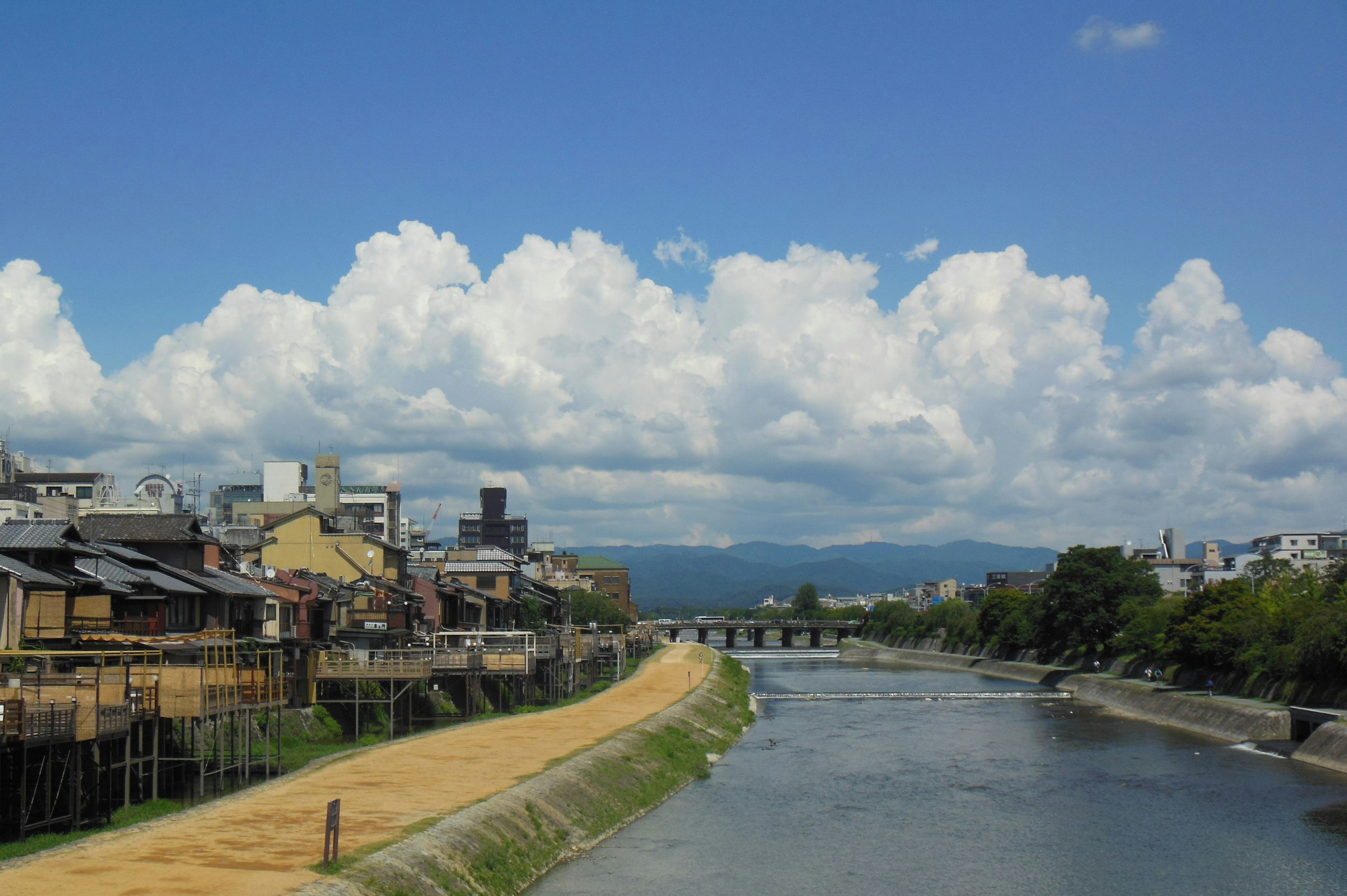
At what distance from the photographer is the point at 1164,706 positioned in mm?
70500

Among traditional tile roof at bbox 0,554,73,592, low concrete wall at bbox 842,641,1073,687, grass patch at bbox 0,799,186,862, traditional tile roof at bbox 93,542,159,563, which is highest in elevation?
traditional tile roof at bbox 93,542,159,563

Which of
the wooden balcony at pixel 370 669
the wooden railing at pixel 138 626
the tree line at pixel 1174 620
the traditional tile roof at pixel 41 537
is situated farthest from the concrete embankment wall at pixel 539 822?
the tree line at pixel 1174 620

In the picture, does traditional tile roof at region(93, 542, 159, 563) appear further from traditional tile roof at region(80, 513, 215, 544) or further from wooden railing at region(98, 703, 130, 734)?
wooden railing at region(98, 703, 130, 734)

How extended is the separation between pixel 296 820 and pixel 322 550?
4772 cm

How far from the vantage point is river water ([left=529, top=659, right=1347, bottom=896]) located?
29.7m

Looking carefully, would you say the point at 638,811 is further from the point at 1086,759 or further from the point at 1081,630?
the point at 1081,630

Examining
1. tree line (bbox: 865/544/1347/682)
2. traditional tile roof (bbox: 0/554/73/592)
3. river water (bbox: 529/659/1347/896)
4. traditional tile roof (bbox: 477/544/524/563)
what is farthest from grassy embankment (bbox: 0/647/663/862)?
tree line (bbox: 865/544/1347/682)

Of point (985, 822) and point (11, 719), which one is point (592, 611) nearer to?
point (985, 822)

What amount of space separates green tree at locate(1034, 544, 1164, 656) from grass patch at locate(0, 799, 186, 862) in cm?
8713

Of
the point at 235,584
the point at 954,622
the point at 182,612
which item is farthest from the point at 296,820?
the point at 954,622

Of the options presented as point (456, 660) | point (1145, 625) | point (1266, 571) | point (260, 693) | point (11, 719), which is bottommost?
point (1145, 625)

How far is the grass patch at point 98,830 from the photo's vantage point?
76.2 ft

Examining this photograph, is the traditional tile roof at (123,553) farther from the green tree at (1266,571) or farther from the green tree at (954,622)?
the green tree at (954,622)

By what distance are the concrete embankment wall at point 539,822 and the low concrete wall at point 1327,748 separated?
25.9 m
